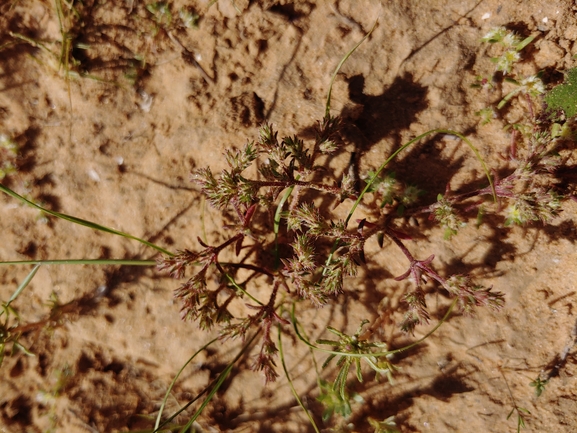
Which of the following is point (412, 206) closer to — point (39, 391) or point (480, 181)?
point (480, 181)

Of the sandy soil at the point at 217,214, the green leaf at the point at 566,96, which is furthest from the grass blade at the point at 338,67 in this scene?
the green leaf at the point at 566,96

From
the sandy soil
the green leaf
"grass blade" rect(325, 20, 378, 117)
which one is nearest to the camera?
the green leaf

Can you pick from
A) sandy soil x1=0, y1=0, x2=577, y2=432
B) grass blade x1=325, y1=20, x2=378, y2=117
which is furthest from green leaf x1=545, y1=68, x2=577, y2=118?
grass blade x1=325, y1=20, x2=378, y2=117

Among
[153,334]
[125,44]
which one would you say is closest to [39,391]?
[153,334]

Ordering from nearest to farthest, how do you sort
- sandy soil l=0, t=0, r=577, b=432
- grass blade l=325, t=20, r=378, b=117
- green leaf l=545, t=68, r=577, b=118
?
1. green leaf l=545, t=68, r=577, b=118
2. grass blade l=325, t=20, r=378, b=117
3. sandy soil l=0, t=0, r=577, b=432

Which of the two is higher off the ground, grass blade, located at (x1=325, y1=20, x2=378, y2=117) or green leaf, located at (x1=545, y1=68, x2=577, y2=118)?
grass blade, located at (x1=325, y1=20, x2=378, y2=117)

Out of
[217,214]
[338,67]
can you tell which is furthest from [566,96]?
[217,214]

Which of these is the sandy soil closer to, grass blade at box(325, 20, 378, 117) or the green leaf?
grass blade at box(325, 20, 378, 117)

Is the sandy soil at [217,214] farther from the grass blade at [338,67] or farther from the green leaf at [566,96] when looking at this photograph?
the green leaf at [566,96]
